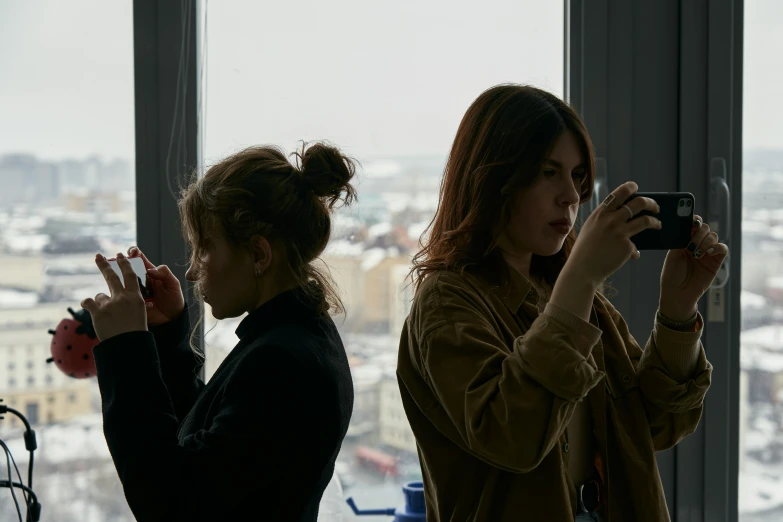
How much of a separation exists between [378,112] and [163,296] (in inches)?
25.3

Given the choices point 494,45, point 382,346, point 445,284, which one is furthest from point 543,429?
point 494,45

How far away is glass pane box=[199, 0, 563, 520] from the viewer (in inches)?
66.9

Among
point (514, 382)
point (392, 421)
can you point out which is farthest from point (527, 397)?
point (392, 421)

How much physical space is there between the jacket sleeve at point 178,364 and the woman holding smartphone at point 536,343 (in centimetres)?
42

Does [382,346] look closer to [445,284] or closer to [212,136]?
[212,136]

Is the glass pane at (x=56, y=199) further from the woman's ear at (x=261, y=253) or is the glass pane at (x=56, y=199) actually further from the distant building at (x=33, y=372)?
the woman's ear at (x=261, y=253)

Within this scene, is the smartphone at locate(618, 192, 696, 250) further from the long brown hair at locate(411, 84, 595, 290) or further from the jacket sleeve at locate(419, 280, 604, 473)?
the jacket sleeve at locate(419, 280, 604, 473)

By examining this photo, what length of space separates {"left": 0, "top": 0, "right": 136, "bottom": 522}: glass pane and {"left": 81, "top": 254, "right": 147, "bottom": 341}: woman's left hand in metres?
0.62

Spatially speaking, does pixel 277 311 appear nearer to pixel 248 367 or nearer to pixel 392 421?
pixel 248 367

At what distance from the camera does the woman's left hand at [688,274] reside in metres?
1.12

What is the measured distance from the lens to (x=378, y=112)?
1.72 meters

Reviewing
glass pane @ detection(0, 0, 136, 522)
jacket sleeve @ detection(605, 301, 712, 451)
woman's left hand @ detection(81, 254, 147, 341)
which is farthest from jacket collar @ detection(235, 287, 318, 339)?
glass pane @ detection(0, 0, 136, 522)

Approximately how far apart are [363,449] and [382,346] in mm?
225

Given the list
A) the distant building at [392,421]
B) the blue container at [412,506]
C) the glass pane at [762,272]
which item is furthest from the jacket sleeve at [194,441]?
the glass pane at [762,272]
